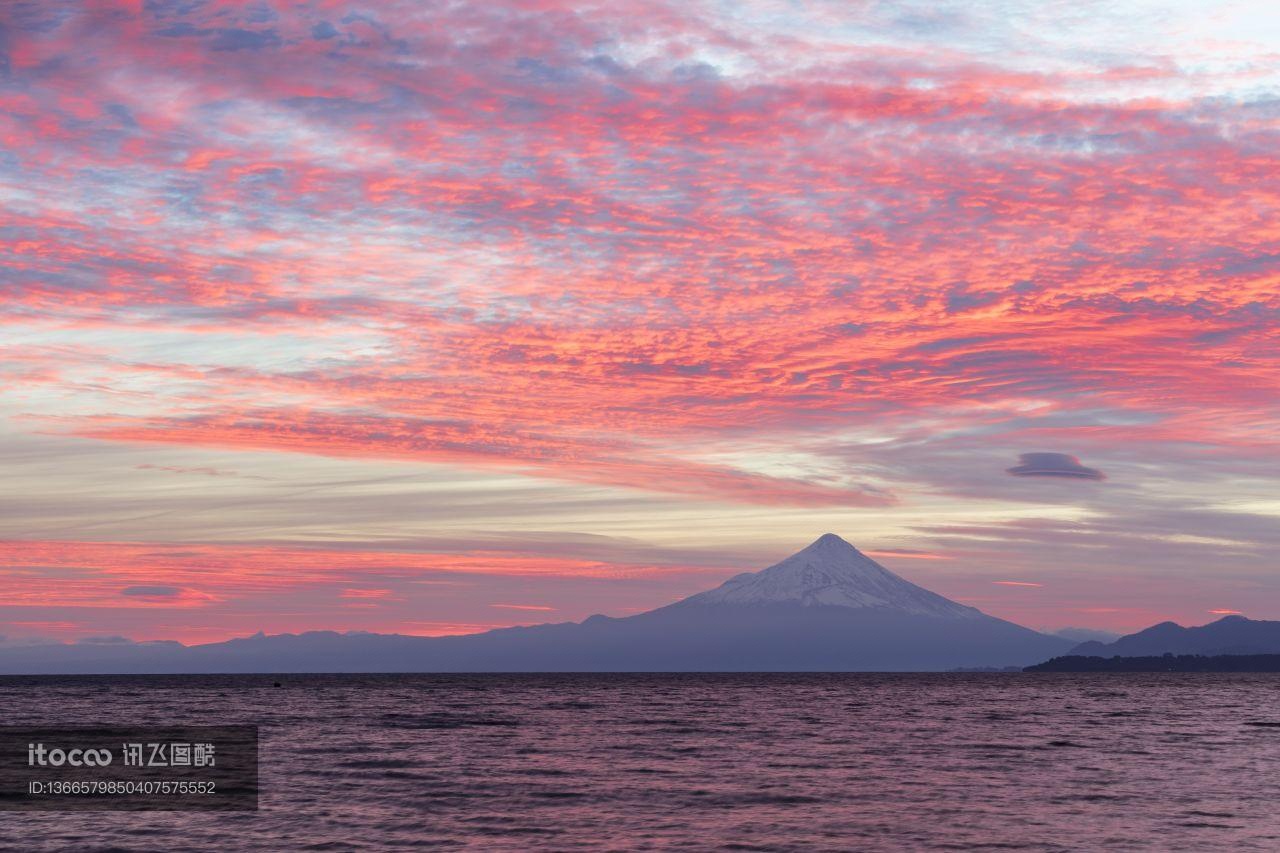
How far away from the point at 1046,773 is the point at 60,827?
47659mm

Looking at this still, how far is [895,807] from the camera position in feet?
169

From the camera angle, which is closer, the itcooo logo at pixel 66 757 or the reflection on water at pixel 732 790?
the reflection on water at pixel 732 790

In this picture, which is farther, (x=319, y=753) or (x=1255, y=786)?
(x=319, y=753)

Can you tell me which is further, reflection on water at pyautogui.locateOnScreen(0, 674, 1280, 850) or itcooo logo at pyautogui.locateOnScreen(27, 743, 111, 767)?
itcooo logo at pyautogui.locateOnScreen(27, 743, 111, 767)

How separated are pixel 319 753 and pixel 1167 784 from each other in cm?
5010

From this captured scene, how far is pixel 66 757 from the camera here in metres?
74.9

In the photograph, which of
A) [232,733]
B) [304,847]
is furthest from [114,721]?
[304,847]

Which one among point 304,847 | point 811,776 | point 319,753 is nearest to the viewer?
point 304,847

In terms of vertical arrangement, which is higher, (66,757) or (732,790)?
(732,790)

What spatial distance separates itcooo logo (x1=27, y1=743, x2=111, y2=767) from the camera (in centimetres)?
7050

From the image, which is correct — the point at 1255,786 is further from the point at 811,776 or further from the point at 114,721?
the point at 114,721

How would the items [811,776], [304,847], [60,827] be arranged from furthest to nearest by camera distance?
[811,776] < [60,827] < [304,847]

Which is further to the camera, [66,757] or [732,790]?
[66,757]

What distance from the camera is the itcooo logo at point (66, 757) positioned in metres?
70.5
